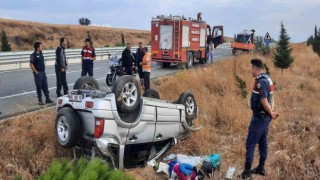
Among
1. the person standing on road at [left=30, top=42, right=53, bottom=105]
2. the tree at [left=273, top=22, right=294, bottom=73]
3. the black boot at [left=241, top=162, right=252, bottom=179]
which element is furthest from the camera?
the tree at [left=273, top=22, right=294, bottom=73]

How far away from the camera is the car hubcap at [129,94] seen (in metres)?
5.61

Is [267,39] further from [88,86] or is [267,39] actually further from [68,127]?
[68,127]

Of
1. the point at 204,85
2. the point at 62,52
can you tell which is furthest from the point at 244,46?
the point at 62,52

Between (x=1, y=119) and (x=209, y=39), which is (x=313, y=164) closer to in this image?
(x=1, y=119)

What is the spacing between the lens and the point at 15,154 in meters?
5.80

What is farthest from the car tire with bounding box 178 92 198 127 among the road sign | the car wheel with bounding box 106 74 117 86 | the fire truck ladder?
the road sign

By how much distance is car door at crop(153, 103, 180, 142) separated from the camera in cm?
620

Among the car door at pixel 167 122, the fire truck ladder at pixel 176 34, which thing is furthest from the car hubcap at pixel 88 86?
the fire truck ladder at pixel 176 34

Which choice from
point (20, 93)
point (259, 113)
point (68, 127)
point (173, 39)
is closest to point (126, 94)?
point (68, 127)

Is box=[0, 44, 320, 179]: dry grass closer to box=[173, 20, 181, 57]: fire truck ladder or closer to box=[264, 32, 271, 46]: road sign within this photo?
box=[173, 20, 181, 57]: fire truck ladder

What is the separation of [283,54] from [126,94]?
1764 cm

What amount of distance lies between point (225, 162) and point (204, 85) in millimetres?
6452

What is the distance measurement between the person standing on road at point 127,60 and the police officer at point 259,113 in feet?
23.0

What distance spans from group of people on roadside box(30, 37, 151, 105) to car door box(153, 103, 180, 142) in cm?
466
